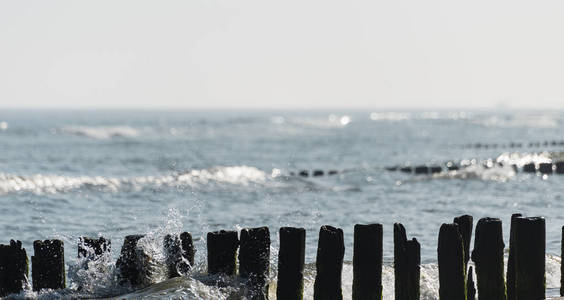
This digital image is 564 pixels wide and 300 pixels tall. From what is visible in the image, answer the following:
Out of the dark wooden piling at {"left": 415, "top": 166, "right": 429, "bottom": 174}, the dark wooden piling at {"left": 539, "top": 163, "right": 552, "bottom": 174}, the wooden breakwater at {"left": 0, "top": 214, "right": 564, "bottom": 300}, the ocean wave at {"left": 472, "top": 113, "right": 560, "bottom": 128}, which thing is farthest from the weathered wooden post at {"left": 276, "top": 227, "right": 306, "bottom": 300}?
the ocean wave at {"left": 472, "top": 113, "right": 560, "bottom": 128}

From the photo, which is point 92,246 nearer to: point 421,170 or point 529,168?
point 421,170

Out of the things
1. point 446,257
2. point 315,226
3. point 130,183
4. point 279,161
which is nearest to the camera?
point 446,257

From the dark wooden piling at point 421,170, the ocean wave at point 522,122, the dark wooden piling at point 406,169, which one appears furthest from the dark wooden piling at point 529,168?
the ocean wave at point 522,122

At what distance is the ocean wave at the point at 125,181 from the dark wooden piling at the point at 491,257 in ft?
66.3

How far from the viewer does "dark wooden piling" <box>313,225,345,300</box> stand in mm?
8500

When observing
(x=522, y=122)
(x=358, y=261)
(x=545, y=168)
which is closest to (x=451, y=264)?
(x=358, y=261)

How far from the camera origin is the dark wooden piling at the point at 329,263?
8.50 m

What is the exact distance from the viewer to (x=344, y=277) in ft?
38.3

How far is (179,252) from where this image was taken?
9414mm

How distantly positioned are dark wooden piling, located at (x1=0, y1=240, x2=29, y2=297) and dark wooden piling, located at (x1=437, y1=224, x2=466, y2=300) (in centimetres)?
437

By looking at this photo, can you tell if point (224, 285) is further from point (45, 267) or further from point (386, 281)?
point (386, 281)

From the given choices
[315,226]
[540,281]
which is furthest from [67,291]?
[315,226]

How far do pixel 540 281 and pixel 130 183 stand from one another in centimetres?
2350

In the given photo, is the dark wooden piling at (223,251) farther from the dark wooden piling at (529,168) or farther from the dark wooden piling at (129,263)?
the dark wooden piling at (529,168)
